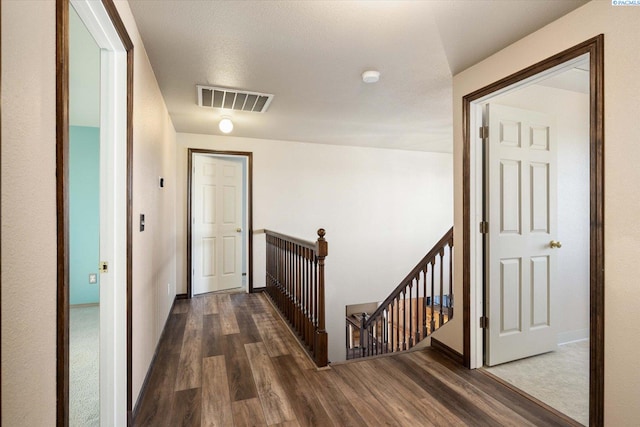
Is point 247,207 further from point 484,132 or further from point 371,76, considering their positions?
point 484,132

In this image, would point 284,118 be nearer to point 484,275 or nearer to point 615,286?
point 484,275

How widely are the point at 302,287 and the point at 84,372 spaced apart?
69.3 inches

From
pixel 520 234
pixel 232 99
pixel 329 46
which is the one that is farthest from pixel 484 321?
pixel 232 99

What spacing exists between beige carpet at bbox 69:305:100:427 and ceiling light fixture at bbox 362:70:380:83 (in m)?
2.88

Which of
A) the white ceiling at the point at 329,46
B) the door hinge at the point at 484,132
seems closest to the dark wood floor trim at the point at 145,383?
the white ceiling at the point at 329,46

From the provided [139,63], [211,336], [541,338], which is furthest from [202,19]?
[541,338]

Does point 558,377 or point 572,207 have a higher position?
point 572,207

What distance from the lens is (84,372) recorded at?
2350 mm

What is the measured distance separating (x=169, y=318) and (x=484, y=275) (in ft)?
10.2

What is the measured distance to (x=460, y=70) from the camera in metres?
2.43

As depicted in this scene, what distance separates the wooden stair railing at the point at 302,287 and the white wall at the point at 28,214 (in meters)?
1.72

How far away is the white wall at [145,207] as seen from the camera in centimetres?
181

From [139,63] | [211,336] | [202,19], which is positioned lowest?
[211,336]

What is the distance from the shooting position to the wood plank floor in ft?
5.82
